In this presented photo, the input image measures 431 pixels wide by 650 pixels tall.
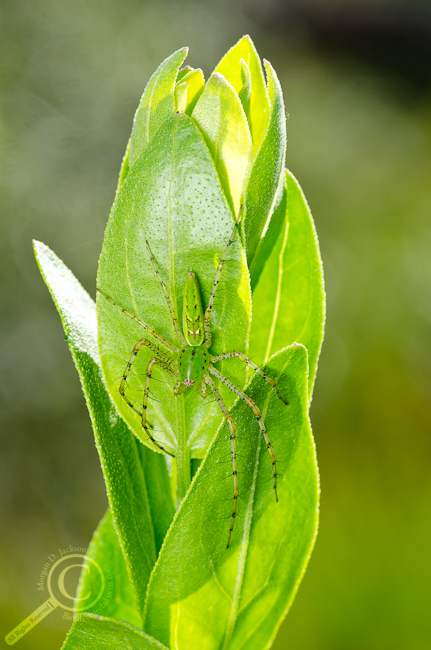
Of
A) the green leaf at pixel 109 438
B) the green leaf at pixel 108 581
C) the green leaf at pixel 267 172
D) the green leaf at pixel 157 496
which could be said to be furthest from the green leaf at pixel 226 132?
the green leaf at pixel 108 581

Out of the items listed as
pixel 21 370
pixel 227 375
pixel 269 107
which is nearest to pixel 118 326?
pixel 227 375

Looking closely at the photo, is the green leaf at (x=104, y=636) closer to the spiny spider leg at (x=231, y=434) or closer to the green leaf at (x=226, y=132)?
the spiny spider leg at (x=231, y=434)

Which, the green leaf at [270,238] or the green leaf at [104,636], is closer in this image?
the green leaf at [104,636]

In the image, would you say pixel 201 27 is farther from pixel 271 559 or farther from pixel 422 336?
pixel 271 559

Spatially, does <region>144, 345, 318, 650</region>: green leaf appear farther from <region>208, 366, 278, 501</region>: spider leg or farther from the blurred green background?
the blurred green background

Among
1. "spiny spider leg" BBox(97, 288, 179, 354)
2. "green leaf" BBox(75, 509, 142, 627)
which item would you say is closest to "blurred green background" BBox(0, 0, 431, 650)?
"green leaf" BBox(75, 509, 142, 627)
